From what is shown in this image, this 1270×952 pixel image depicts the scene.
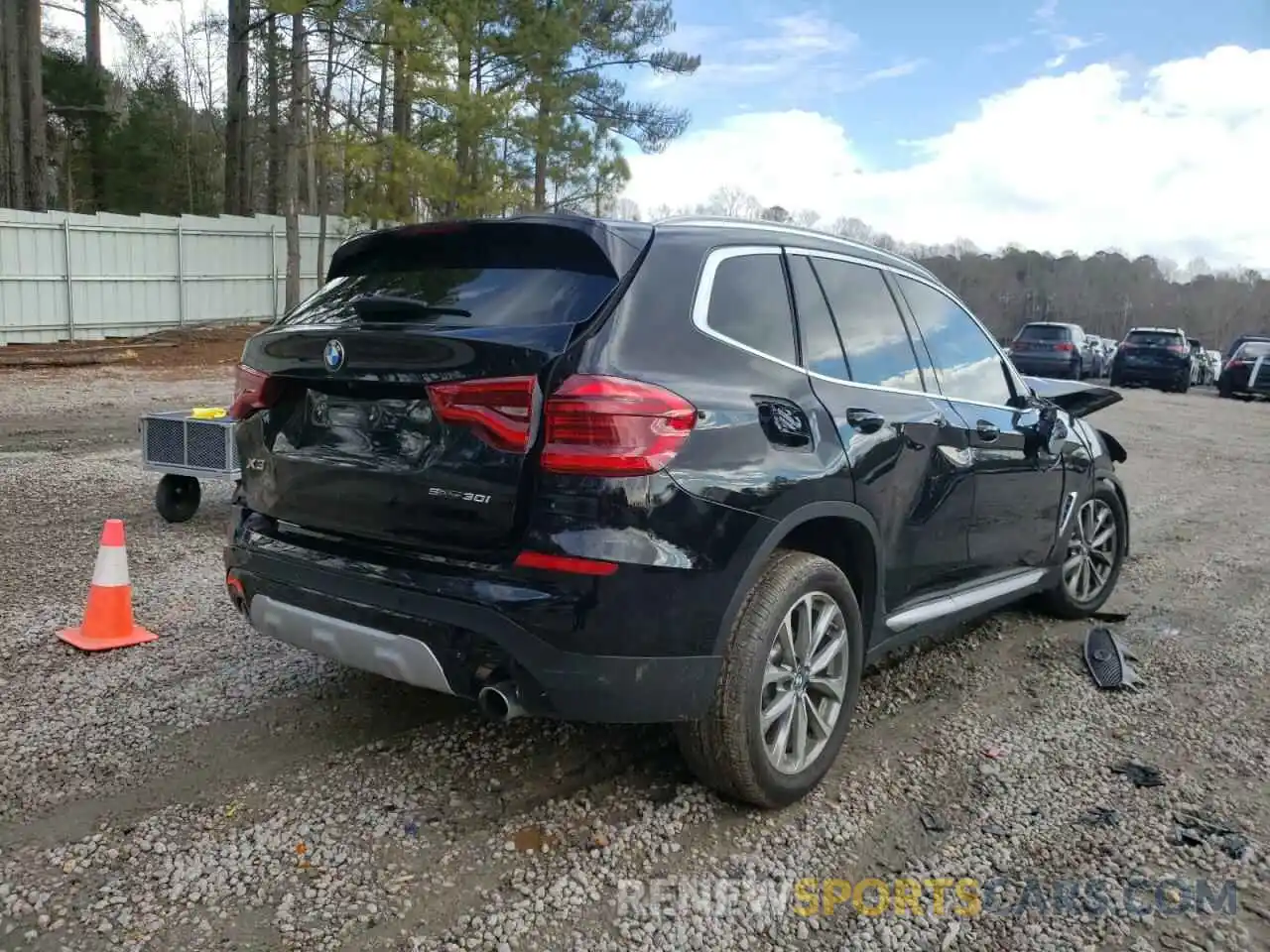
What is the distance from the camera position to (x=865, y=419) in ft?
11.4

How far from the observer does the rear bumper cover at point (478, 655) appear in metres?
2.74

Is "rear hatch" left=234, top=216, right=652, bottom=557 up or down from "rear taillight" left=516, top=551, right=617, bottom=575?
up

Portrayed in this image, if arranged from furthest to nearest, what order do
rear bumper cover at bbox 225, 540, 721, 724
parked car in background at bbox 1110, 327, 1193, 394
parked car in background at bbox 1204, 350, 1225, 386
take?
parked car in background at bbox 1204, 350, 1225, 386, parked car in background at bbox 1110, 327, 1193, 394, rear bumper cover at bbox 225, 540, 721, 724

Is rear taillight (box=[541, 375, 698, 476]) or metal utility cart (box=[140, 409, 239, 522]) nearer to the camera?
rear taillight (box=[541, 375, 698, 476])

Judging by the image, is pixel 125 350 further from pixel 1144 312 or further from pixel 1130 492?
pixel 1144 312

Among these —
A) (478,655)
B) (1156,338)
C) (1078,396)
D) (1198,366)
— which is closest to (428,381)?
(478,655)

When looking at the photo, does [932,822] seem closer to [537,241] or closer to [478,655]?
[478,655]

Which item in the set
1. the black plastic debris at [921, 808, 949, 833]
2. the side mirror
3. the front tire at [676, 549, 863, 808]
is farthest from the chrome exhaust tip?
the side mirror

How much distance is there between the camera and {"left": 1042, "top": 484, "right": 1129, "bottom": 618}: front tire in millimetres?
5273

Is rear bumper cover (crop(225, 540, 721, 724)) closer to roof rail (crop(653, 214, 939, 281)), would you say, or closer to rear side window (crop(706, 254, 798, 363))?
rear side window (crop(706, 254, 798, 363))

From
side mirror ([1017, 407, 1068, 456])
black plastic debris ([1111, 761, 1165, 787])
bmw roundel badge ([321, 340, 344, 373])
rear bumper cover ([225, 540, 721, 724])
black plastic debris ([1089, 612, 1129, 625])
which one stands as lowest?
black plastic debris ([1089, 612, 1129, 625])

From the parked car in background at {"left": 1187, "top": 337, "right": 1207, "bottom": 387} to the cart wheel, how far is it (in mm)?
29820

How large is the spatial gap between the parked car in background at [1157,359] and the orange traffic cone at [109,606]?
85.8 ft

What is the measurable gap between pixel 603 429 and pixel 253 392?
4.70 feet
